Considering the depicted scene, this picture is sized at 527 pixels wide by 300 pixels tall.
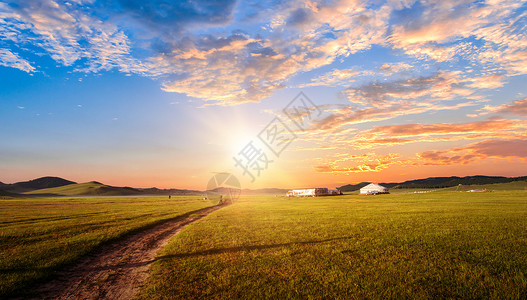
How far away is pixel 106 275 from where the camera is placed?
36.4ft

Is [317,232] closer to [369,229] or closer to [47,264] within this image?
[369,229]

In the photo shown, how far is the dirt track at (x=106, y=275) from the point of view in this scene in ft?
29.8

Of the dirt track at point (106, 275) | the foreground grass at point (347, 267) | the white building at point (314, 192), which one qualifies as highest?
the foreground grass at point (347, 267)

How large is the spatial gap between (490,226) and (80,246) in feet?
100

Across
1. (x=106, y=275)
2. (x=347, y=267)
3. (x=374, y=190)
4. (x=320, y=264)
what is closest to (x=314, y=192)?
(x=374, y=190)

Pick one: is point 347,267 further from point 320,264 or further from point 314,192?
point 314,192

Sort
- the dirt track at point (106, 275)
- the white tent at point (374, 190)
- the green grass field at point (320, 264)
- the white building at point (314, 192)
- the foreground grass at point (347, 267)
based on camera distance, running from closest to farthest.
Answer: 1. the foreground grass at point (347, 267)
2. the green grass field at point (320, 264)
3. the dirt track at point (106, 275)
4. the white building at point (314, 192)
5. the white tent at point (374, 190)

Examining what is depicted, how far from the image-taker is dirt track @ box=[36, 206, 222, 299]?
907cm

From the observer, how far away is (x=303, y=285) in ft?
29.3

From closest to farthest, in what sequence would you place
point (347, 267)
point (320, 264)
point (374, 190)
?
point (347, 267)
point (320, 264)
point (374, 190)

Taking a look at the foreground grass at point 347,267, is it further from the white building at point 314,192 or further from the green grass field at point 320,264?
the white building at point 314,192

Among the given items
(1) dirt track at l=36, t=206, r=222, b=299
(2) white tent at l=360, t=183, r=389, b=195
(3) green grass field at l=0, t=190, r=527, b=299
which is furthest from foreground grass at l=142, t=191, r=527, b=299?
(2) white tent at l=360, t=183, r=389, b=195

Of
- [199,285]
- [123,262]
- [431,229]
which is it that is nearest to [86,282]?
[123,262]

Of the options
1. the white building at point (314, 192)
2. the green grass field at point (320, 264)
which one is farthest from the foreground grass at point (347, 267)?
the white building at point (314, 192)
